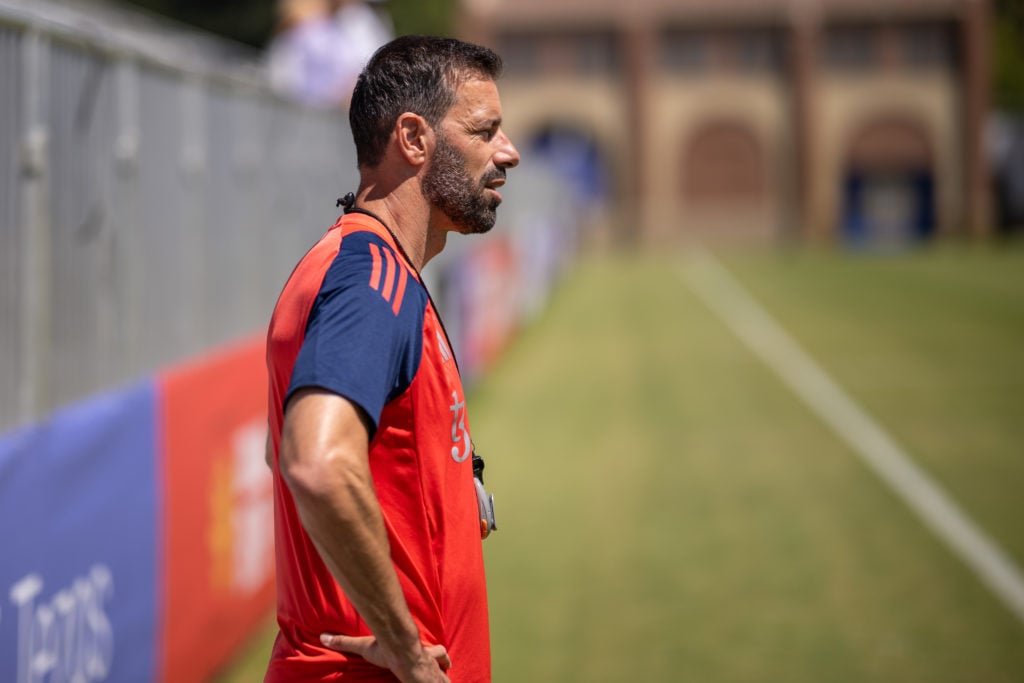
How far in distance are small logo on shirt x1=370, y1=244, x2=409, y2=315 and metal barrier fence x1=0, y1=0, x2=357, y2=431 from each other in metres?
2.18

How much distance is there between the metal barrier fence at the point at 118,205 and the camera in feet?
14.4

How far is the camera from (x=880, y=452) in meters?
11.1

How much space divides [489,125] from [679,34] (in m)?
59.9

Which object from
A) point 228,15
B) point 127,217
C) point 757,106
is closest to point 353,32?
point 127,217

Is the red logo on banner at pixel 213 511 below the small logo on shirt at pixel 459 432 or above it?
below

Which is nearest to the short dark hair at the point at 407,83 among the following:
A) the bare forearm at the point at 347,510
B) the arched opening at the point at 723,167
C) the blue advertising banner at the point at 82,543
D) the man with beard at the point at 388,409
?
the man with beard at the point at 388,409

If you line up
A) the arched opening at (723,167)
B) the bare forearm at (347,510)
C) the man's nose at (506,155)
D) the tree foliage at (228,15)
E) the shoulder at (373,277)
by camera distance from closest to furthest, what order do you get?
the bare forearm at (347,510)
the shoulder at (373,277)
the man's nose at (506,155)
the tree foliage at (228,15)
the arched opening at (723,167)

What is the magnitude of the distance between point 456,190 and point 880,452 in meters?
8.96

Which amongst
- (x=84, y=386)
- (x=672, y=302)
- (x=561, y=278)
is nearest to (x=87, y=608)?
(x=84, y=386)

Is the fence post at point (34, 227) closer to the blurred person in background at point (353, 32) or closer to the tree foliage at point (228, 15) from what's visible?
the blurred person in background at point (353, 32)

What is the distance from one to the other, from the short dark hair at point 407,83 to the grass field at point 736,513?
3.69 m

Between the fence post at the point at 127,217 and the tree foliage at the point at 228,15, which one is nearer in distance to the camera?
the fence post at the point at 127,217

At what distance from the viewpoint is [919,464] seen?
10508 mm

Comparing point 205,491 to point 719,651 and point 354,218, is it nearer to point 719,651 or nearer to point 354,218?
point 719,651
